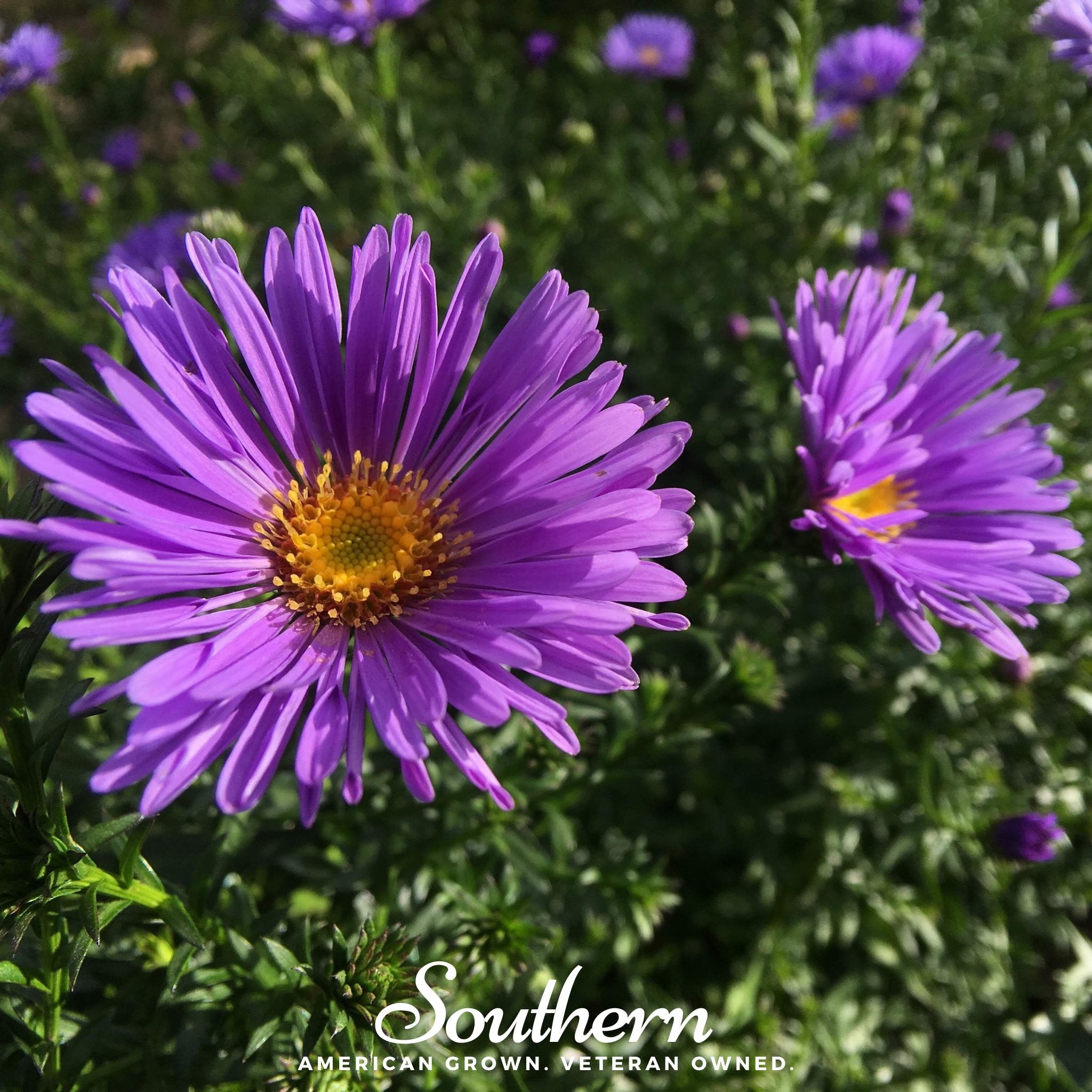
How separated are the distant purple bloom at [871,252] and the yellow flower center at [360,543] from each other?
197 cm

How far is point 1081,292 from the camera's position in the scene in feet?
10.6

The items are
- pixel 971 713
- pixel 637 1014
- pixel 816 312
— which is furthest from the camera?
pixel 971 713

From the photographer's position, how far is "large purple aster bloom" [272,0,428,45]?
9.12 feet

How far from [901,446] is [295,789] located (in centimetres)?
129

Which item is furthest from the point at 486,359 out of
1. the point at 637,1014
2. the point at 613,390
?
the point at 637,1014

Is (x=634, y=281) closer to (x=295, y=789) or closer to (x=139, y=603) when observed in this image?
(x=295, y=789)

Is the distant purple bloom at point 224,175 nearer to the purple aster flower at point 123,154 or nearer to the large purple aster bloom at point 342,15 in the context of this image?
the large purple aster bloom at point 342,15

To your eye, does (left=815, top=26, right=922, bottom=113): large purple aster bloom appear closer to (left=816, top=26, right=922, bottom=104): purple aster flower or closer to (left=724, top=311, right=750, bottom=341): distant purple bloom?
(left=816, top=26, right=922, bottom=104): purple aster flower

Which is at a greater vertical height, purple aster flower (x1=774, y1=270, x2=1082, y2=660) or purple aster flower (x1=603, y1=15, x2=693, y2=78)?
purple aster flower (x1=603, y1=15, x2=693, y2=78)

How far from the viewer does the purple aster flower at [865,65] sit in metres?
3.40

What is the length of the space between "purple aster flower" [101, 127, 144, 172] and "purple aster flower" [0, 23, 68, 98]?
42cm

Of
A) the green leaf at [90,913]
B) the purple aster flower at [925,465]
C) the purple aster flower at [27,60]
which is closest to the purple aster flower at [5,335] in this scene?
the purple aster flower at [27,60]

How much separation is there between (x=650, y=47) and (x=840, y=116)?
3.78 ft

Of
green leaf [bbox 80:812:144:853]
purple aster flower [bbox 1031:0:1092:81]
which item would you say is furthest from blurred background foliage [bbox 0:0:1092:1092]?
purple aster flower [bbox 1031:0:1092:81]
